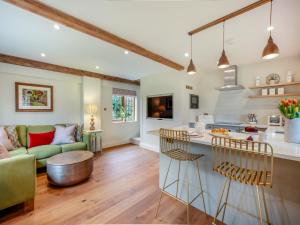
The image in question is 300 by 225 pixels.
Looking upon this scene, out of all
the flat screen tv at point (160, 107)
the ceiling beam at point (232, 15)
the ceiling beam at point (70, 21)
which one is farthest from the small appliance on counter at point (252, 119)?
the ceiling beam at point (70, 21)

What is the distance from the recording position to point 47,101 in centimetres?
400

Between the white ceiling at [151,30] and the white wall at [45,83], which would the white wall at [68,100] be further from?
the white ceiling at [151,30]

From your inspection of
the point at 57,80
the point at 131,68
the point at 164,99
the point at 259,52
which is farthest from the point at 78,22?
the point at 259,52

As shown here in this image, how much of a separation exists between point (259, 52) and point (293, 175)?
8.87 feet

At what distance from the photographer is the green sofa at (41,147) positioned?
3.00m

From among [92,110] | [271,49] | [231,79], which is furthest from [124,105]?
[271,49]

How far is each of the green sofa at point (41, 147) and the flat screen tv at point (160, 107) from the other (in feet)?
6.88

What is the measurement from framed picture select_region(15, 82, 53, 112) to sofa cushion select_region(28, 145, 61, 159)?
1.15 meters

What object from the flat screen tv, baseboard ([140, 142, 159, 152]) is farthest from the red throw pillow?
the flat screen tv

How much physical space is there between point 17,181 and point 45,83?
2850mm

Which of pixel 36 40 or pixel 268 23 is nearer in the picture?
pixel 268 23

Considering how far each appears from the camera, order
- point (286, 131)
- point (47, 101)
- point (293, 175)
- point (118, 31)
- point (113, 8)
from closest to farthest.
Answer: point (293, 175) < point (286, 131) < point (113, 8) < point (118, 31) < point (47, 101)

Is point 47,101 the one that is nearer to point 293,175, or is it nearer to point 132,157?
point 132,157

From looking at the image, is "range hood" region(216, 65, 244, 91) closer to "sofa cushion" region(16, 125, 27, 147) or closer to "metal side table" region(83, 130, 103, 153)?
"metal side table" region(83, 130, 103, 153)
